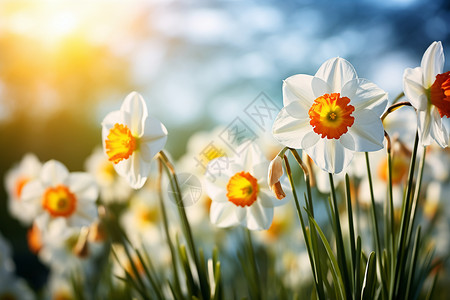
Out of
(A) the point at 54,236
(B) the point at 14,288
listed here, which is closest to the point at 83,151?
(B) the point at 14,288

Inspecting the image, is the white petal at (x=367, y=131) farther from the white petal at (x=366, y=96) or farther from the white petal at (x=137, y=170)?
the white petal at (x=137, y=170)

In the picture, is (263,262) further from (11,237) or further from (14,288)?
(11,237)

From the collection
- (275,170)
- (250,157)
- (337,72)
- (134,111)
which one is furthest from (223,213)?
(337,72)

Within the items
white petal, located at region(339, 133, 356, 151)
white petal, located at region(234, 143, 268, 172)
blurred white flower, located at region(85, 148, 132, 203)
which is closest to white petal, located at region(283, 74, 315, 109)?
white petal, located at region(339, 133, 356, 151)

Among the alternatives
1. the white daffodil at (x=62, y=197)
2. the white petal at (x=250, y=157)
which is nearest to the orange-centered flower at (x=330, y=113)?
the white petal at (x=250, y=157)

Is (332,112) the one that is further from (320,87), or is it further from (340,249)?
(340,249)

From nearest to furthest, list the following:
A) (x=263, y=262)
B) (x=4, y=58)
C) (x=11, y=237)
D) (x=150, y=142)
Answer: (x=150, y=142)
(x=263, y=262)
(x=11, y=237)
(x=4, y=58)

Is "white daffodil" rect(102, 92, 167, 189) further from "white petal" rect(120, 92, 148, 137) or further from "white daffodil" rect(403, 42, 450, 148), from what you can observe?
"white daffodil" rect(403, 42, 450, 148)
